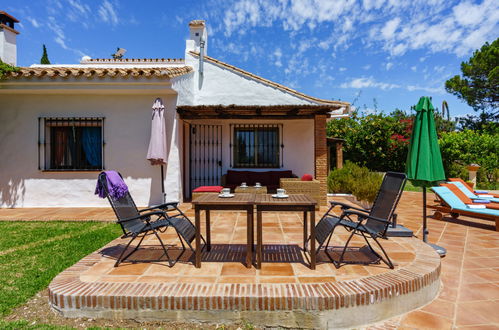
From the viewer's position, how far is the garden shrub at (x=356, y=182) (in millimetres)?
7639

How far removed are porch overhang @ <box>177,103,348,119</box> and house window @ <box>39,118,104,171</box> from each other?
249 centimetres

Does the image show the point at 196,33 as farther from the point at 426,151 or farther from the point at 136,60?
the point at 426,151

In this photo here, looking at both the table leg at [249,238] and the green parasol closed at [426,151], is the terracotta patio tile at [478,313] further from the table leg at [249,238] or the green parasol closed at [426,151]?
the table leg at [249,238]

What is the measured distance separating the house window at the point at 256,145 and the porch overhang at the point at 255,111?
36.9 inches

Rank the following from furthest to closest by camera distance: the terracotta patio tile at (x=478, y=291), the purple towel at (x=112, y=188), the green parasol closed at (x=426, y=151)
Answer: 1. the green parasol closed at (x=426, y=151)
2. the purple towel at (x=112, y=188)
3. the terracotta patio tile at (x=478, y=291)

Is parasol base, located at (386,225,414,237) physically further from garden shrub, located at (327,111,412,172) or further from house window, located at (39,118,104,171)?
garden shrub, located at (327,111,412,172)

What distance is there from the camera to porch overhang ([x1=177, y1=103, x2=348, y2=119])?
7.16 m

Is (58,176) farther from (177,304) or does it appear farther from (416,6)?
(416,6)

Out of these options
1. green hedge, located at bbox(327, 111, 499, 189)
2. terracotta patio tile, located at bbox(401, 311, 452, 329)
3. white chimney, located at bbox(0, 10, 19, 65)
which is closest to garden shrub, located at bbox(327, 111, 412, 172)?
green hedge, located at bbox(327, 111, 499, 189)

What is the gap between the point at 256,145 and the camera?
9.09 meters

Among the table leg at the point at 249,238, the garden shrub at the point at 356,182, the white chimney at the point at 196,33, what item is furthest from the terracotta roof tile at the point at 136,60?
the table leg at the point at 249,238

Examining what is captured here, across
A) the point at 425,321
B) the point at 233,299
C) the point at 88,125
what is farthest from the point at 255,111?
the point at 425,321

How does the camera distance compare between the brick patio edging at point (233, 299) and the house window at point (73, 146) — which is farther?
the house window at point (73, 146)

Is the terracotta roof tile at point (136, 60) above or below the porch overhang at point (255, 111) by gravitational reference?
above
